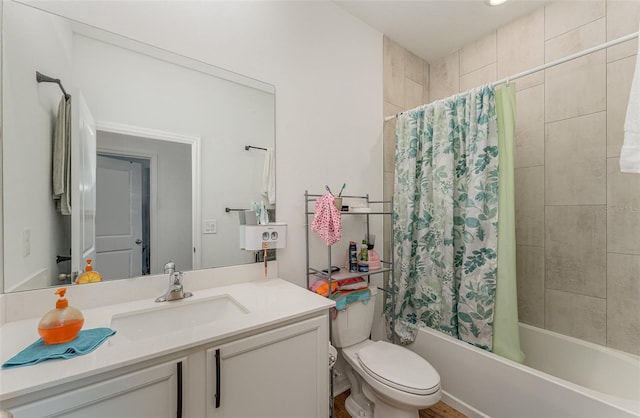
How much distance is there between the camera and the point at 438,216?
1780 millimetres

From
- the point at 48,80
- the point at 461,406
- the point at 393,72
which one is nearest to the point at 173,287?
the point at 48,80

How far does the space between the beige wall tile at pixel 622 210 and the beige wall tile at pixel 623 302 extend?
0.07 metres

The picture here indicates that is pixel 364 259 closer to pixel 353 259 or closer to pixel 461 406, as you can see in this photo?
pixel 353 259

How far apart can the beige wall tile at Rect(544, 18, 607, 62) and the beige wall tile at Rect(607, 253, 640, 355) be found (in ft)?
4.22

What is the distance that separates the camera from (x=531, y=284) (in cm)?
188

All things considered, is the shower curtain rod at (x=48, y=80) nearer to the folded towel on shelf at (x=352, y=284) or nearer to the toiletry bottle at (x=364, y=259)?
→ the folded towel on shelf at (x=352, y=284)

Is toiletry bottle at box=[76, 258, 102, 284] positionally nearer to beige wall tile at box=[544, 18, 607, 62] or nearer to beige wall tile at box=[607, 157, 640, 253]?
beige wall tile at box=[607, 157, 640, 253]

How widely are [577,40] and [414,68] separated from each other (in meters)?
1.06

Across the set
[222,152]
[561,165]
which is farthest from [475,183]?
[222,152]

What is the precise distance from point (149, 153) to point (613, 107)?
8.28ft

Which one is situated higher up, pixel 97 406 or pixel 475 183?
pixel 475 183

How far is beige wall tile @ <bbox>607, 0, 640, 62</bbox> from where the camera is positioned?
147cm

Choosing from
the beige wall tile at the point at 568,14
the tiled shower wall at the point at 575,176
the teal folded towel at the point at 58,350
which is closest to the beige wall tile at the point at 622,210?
the tiled shower wall at the point at 575,176

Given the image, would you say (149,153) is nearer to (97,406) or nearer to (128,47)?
(128,47)
